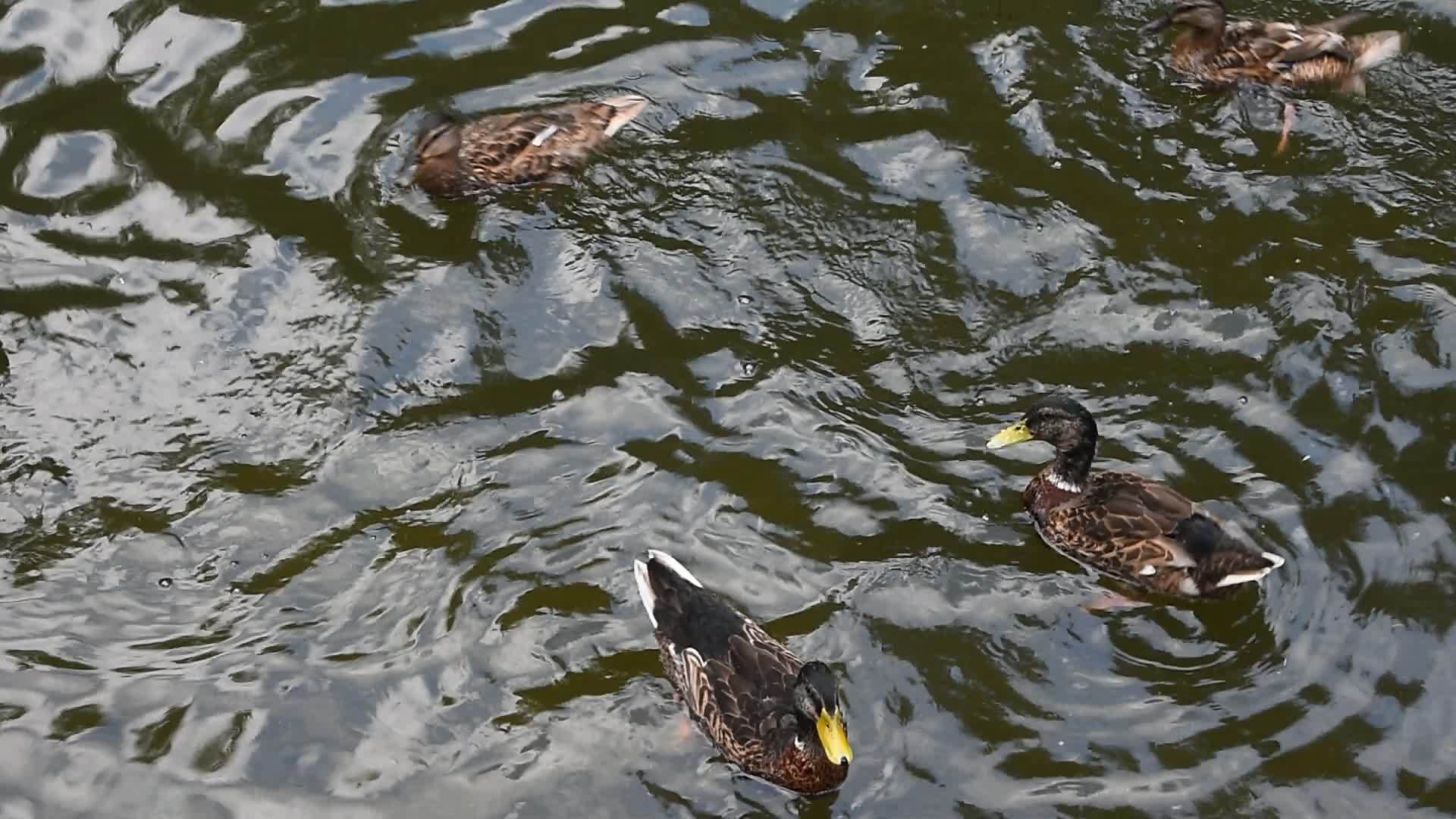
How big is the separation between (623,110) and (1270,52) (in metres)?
3.96

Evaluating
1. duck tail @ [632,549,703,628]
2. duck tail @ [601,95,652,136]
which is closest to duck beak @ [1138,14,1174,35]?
duck tail @ [601,95,652,136]

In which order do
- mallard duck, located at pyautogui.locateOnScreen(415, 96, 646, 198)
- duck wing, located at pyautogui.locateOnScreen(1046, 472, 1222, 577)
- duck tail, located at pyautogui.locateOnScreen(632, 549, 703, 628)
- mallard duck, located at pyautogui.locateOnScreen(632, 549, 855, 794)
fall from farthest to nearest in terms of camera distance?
mallard duck, located at pyautogui.locateOnScreen(415, 96, 646, 198) → duck wing, located at pyautogui.locateOnScreen(1046, 472, 1222, 577) → duck tail, located at pyautogui.locateOnScreen(632, 549, 703, 628) → mallard duck, located at pyautogui.locateOnScreen(632, 549, 855, 794)

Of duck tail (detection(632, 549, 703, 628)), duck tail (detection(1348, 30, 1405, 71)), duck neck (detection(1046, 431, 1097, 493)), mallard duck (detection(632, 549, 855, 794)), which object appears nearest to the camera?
mallard duck (detection(632, 549, 855, 794))

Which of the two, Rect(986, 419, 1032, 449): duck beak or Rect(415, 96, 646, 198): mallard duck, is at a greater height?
Rect(415, 96, 646, 198): mallard duck

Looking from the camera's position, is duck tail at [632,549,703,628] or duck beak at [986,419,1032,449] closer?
duck tail at [632,549,703,628]

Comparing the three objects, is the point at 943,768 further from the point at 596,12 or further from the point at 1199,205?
the point at 596,12

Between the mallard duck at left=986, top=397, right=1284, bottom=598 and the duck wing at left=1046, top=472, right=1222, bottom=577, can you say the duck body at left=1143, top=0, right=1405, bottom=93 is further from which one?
the duck wing at left=1046, top=472, right=1222, bottom=577

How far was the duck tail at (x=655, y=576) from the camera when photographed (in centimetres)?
649

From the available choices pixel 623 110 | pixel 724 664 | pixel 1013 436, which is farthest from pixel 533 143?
pixel 724 664

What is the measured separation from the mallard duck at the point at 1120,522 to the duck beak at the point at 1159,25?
11.0 ft

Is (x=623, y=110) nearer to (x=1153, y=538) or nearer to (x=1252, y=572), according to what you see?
(x=1153, y=538)

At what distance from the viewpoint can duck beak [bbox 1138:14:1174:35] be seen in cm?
918

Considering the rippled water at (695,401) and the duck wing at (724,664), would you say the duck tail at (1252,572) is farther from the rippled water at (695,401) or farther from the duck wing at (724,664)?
the duck wing at (724,664)

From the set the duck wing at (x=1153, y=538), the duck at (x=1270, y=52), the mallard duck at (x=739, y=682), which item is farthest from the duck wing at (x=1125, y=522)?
the duck at (x=1270, y=52)
